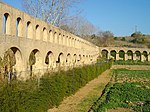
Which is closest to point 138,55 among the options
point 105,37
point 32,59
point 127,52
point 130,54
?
point 130,54

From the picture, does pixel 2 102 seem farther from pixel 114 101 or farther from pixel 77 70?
pixel 77 70

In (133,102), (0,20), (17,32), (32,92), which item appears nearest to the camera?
(32,92)

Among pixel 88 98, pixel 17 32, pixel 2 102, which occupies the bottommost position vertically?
pixel 88 98

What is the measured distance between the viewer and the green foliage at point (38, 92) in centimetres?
664

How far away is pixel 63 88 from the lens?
1266cm

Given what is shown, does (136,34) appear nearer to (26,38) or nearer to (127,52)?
(127,52)

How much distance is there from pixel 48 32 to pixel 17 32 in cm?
531

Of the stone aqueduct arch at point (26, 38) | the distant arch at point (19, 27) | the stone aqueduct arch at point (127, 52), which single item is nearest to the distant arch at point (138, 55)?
the stone aqueduct arch at point (127, 52)

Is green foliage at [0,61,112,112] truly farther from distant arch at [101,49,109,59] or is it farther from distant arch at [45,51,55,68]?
distant arch at [101,49,109,59]

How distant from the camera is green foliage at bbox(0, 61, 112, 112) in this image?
664 cm

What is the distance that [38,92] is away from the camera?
8914mm

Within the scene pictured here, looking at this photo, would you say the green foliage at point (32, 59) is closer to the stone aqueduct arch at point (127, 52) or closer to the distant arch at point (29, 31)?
the distant arch at point (29, 31)

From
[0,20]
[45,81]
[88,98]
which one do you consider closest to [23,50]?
[0,20]

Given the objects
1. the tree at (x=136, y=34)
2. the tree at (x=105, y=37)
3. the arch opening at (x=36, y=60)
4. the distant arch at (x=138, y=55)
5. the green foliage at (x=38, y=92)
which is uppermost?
the tree at (x=136, y=34)
